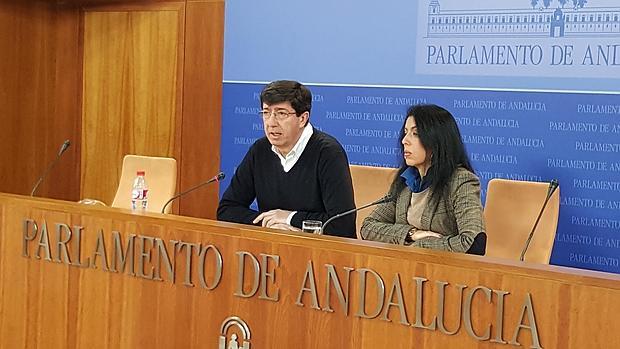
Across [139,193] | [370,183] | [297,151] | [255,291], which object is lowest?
[255,291]

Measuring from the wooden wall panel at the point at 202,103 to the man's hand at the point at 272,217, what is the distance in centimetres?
265

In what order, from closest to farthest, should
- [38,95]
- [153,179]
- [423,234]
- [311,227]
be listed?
1. [311,227]
2. [423,234]
3. [153,179]
4. [38,95]

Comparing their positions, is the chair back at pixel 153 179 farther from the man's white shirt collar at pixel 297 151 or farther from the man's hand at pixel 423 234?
the man's hand at pixel 423 234

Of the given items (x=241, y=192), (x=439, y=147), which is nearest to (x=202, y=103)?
(x=241, y=192)

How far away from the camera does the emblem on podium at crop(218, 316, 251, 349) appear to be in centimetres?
274

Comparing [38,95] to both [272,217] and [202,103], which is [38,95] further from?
[272,217]

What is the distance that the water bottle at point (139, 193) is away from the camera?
491 centimetres

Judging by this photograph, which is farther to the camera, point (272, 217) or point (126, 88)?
point (126, 88)

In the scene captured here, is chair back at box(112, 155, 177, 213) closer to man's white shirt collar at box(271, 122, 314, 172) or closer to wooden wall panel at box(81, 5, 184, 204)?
man's white shirt collar at box(271, 122, 314, 172)

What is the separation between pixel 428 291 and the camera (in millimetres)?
2434

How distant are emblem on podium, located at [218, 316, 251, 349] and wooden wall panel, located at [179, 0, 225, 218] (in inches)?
147

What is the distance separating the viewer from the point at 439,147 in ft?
11.8

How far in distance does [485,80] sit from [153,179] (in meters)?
1.86

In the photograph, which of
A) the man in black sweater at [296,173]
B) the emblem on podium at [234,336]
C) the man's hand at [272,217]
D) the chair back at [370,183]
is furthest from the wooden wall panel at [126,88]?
the emblem on podium at [234,336]
